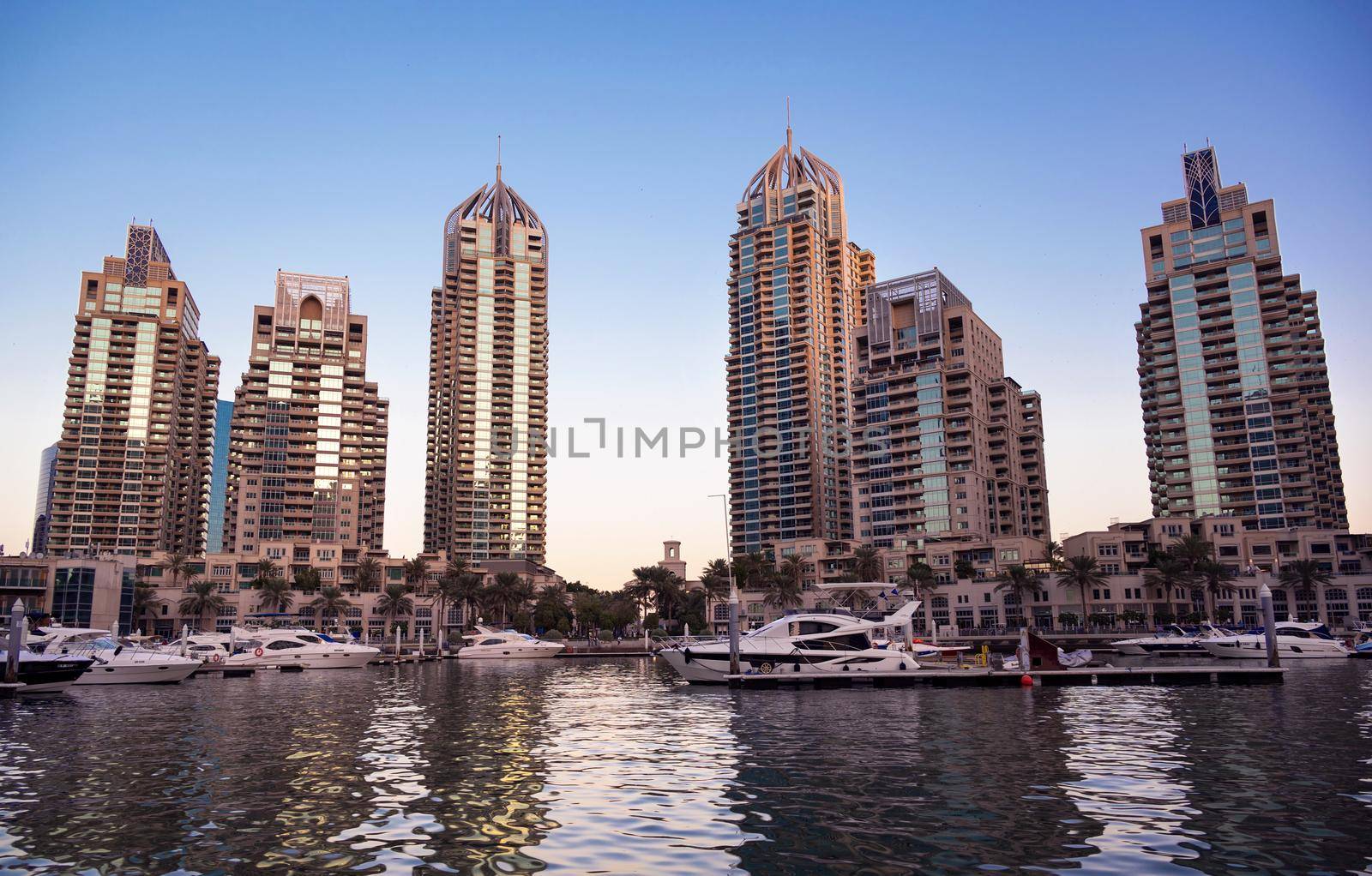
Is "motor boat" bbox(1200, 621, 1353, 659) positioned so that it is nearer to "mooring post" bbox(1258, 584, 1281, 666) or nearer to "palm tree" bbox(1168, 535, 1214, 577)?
"mooring post" bbox(1258, 584, 1281, 666)

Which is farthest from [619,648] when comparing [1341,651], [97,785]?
[97,785]

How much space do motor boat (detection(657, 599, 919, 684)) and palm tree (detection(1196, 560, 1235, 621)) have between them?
86.3 meters

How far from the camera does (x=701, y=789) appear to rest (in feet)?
76.5

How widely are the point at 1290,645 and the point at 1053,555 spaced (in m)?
64.0

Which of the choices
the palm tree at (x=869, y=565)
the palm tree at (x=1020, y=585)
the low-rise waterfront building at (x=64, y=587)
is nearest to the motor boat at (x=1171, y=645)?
the palm tree at (x=1020, y=585)

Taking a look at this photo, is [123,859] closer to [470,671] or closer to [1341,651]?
[470,671]

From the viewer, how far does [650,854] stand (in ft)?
55.2

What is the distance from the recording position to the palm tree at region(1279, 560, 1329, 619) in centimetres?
12300

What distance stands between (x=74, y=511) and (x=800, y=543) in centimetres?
14589

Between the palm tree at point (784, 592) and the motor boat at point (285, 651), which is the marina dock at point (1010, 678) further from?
the palm tree at point (784, 592)

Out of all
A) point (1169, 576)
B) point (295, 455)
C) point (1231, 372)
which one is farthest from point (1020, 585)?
point (295, 455)

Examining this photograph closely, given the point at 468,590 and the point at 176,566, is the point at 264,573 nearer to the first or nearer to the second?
the point at 176,566

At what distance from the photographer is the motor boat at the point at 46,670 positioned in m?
53.8

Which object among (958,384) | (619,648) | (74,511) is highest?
(958,384)
